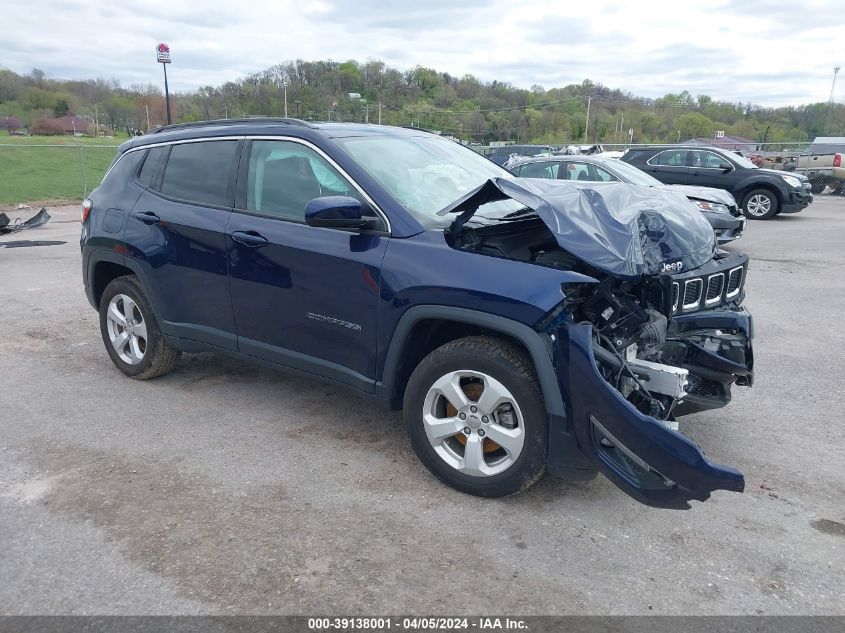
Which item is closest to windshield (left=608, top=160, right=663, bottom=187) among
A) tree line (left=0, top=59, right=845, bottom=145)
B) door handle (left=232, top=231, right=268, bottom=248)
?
door handle (left=232, top=231, right=268, bottom=248)

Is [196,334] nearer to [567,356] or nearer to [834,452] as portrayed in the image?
[567,356]

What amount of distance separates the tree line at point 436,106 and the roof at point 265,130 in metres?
35.0

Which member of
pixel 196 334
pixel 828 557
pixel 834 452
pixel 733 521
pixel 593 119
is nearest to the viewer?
pixel 828 557

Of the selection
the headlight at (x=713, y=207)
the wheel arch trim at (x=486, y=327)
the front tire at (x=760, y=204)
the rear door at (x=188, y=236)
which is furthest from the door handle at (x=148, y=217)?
the front tire at (x=760, y=204)

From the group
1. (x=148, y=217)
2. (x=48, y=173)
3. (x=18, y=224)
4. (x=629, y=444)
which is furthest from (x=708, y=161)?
(x=48, y=173)

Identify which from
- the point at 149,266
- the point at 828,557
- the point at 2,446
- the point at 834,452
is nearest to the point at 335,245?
the point at 149,266

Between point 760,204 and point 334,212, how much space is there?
14596 mm

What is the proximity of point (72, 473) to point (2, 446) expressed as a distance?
0.70m

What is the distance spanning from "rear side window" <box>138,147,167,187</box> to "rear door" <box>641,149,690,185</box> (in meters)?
13.2

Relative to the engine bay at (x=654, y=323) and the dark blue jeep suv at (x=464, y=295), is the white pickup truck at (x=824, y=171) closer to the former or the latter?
the dark blue jeep suv at (x=464, y=295)

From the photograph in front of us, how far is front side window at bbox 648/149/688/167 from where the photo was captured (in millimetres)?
15562

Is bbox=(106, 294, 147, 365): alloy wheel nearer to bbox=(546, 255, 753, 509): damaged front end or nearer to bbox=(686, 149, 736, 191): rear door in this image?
bbox=(546, 255, 753, 509): damaged front end

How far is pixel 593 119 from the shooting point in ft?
308

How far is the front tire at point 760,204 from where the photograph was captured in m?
15.1
